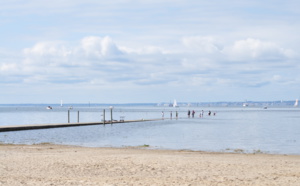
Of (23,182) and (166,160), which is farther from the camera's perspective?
(166,160)

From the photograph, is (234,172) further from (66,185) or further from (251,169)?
(66,185)

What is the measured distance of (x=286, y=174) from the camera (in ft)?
66.8

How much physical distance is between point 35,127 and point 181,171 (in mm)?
46896

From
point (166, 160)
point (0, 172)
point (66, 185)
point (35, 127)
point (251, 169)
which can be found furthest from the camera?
point (35, 127)

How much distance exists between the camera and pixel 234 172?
20.7m

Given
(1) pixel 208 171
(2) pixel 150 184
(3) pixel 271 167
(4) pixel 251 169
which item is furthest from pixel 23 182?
(3) pixel 271 167

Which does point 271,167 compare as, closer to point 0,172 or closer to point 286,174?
point 286,174

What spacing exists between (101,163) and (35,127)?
142 ft

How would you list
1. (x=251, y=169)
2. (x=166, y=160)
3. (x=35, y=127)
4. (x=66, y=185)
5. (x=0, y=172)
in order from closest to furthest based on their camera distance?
(x=66, y=185)
(x=0, y=172)
(x=251, y=169)
(x=166, y=160)
(x=35, y=127)

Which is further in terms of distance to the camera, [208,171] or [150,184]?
[208,171]

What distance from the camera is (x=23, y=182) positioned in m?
17.0

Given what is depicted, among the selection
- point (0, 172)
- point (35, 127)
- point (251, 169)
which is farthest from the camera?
point (35, 127)

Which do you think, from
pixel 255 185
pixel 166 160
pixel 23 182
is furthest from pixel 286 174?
pixel 23 182

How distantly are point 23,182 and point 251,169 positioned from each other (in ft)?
35.2
